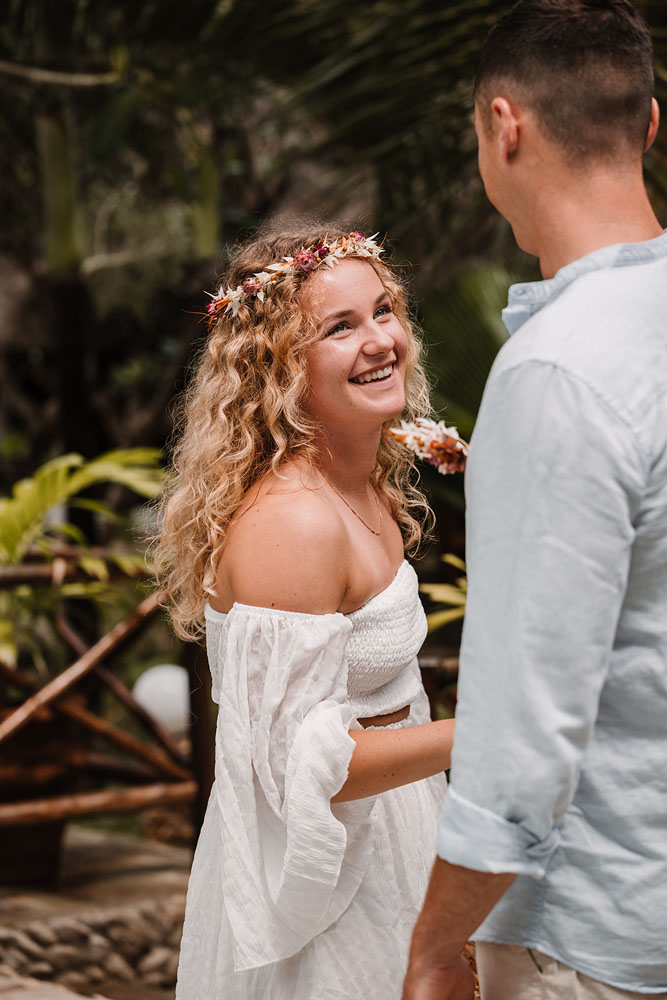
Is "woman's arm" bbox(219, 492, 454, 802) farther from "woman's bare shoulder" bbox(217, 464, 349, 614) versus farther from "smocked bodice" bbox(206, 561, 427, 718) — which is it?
"smocked bodice" bbox(206, 561, 427, 718)

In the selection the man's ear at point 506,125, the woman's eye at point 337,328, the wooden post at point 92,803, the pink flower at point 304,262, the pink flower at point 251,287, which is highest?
the man's ear at point 506,125

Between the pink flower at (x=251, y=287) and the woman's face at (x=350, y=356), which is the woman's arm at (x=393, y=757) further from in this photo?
the pink flower at (x=251, y=287)

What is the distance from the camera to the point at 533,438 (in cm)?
96

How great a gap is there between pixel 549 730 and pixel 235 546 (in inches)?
27.2

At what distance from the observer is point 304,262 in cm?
174

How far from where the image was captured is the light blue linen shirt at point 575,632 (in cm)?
95

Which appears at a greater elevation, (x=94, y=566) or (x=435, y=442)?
(x=435, y=442)

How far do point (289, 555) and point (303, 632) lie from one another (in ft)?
0.35

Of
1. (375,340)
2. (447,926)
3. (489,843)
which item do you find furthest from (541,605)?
(375,340)

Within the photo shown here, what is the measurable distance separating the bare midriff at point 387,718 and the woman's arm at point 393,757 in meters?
0.19

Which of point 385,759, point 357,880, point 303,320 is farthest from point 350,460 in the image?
point 357,880

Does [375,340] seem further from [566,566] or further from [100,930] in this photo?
[100,930]

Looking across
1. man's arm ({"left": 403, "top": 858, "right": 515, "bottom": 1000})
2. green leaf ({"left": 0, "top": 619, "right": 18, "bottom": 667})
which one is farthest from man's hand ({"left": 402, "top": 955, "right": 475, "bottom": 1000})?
green leaf ({"left": 0, "top": 619, "right": 18, "bottom": 667})

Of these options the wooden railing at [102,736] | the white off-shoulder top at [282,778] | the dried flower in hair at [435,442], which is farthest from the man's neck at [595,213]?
the wooden railing at [102,736]
